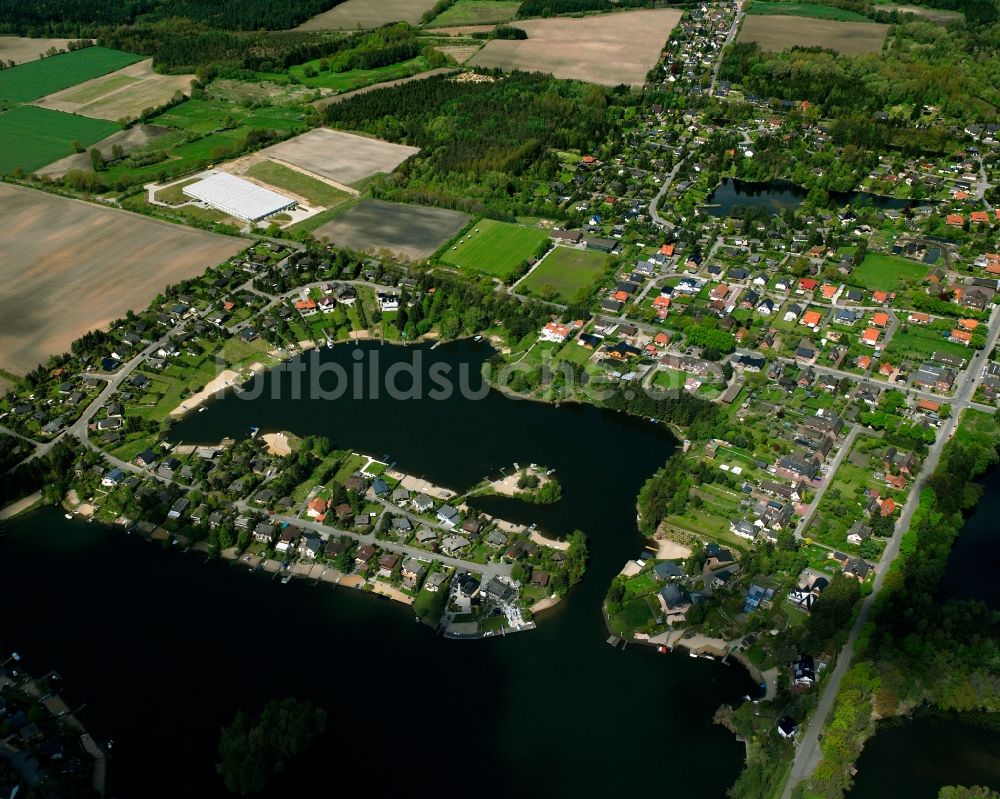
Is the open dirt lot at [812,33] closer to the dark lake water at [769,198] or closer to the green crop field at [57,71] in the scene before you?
the dark lake water at [769,198]

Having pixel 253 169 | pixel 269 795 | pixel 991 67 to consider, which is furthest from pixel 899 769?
pixel 991 67

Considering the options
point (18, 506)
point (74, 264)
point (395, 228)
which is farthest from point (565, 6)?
point (18, 506)

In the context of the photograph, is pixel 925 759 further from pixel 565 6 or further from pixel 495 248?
pixel 565 6

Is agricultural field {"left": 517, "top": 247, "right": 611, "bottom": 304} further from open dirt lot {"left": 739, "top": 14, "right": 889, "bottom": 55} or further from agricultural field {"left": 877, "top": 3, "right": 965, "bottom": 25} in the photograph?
agricultural field {"left": 877, "top": 3, "right": 965, "bottom": 25}

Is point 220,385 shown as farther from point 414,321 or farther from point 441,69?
point 441,69

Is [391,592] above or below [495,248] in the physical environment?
below
